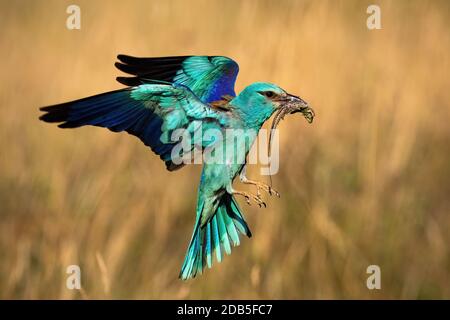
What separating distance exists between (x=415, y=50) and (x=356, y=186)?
1549mm

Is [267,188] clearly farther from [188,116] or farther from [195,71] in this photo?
[195,71]

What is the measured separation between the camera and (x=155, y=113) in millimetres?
3934

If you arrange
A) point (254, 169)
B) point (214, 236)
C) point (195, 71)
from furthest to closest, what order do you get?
1. point (254, 169)
2. point (195, 71)
3. point (214, 236)

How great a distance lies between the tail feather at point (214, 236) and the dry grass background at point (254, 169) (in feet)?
1.25

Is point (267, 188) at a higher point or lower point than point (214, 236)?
higher

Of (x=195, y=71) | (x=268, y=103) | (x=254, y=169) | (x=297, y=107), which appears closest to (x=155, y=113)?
(x=268, y=103)

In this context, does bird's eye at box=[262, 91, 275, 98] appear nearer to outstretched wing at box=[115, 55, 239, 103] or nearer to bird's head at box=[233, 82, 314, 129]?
bird's head at box=[233, 82, 314, 129]

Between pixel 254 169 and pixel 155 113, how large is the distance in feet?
7.18

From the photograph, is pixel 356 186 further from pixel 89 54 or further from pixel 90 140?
pixel 89 54

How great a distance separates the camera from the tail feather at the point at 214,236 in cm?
A: 418

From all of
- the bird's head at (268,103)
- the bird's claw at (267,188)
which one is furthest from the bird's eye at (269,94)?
the bird's claw at (267,188)

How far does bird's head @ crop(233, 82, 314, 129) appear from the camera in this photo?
153 inches

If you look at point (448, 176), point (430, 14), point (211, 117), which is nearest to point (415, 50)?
point (430, 14)

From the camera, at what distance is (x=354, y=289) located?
5.36m
